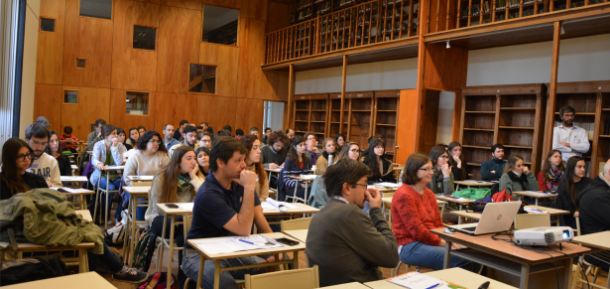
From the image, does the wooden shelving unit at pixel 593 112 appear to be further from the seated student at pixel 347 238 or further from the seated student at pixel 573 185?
the seated student at pixel 347 238

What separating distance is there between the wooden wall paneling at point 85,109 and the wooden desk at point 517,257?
1113 cm

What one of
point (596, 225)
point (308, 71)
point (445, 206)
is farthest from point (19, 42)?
point (308, 71)

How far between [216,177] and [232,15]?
471 inches

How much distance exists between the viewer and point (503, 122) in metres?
8.60

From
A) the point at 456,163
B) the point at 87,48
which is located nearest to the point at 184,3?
the point at 87,48

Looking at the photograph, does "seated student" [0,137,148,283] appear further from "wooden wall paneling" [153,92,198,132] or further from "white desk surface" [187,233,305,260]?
"wooden wall paneling" [153,92,198,132]

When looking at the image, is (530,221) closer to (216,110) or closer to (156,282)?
(156,282)

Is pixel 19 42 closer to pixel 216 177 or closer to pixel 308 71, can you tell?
pixel 216 177

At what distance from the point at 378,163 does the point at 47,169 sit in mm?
4080

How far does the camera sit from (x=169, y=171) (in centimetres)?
395

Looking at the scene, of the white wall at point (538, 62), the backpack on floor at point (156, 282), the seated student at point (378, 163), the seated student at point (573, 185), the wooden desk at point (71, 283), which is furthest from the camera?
the white wall at point (538, 62)

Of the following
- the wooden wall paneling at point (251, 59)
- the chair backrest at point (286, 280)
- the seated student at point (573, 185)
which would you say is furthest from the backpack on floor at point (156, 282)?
the wooden wall paneling at point (251, 59)

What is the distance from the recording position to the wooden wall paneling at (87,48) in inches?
467

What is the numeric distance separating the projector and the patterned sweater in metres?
0.64
